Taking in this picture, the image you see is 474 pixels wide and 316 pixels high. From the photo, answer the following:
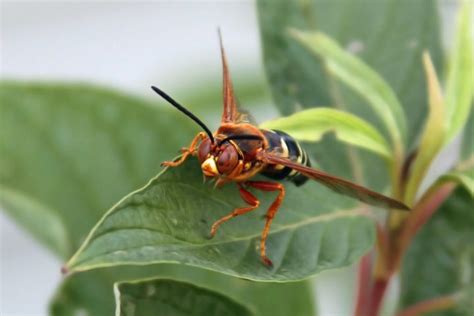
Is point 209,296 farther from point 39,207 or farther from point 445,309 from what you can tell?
point 445,309

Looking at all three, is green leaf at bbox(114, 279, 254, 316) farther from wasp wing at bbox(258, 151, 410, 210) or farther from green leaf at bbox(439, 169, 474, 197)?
green leaf at bbox(439, 169, 474, 197)

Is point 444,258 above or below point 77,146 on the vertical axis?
below

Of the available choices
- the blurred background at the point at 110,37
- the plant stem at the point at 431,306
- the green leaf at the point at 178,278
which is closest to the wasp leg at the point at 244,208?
the green leaf at the point at 178,278

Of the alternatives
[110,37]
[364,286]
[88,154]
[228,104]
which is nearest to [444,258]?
[364,286]

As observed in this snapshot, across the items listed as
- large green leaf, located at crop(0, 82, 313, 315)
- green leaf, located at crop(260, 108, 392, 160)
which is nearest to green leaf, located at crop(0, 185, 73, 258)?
large green leaf, located at crop(0, 82, 313, 315)

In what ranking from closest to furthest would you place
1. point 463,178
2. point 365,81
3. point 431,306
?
point 463,178, point 365,81, point 431,306

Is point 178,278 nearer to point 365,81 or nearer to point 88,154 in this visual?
point 88,154
